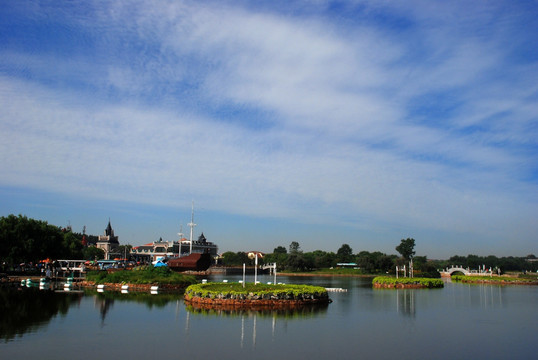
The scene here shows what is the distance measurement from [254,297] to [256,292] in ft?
1.82

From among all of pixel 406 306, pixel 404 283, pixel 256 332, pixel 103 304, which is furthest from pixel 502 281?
pixel 256 332

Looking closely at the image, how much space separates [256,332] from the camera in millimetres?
25703

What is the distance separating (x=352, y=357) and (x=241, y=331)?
7.63 metres

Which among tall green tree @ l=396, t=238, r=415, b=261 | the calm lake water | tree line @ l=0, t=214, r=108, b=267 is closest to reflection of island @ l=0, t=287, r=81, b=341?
the calm lake water

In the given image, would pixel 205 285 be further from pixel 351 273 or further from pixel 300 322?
pixel 351 273

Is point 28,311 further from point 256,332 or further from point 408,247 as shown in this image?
point 408,247

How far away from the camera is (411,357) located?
20.9m

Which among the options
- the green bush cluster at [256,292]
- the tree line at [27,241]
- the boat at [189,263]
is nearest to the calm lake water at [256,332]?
the green bush cluster at [256,292]

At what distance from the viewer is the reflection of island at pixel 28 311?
82.4ft

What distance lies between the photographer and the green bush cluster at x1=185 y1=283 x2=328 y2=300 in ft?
124

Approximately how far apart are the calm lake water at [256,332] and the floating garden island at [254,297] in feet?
7.50

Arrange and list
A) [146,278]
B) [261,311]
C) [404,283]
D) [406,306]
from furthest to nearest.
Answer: [404,283] < [146,278] < [406,306] < [261,311]

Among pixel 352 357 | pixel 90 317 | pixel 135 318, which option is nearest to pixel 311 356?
pixel 352 357

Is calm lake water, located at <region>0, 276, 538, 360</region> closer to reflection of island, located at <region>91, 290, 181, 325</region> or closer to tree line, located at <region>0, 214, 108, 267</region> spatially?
reflection of island, located at <region>91, 290, 181, 325</region>
